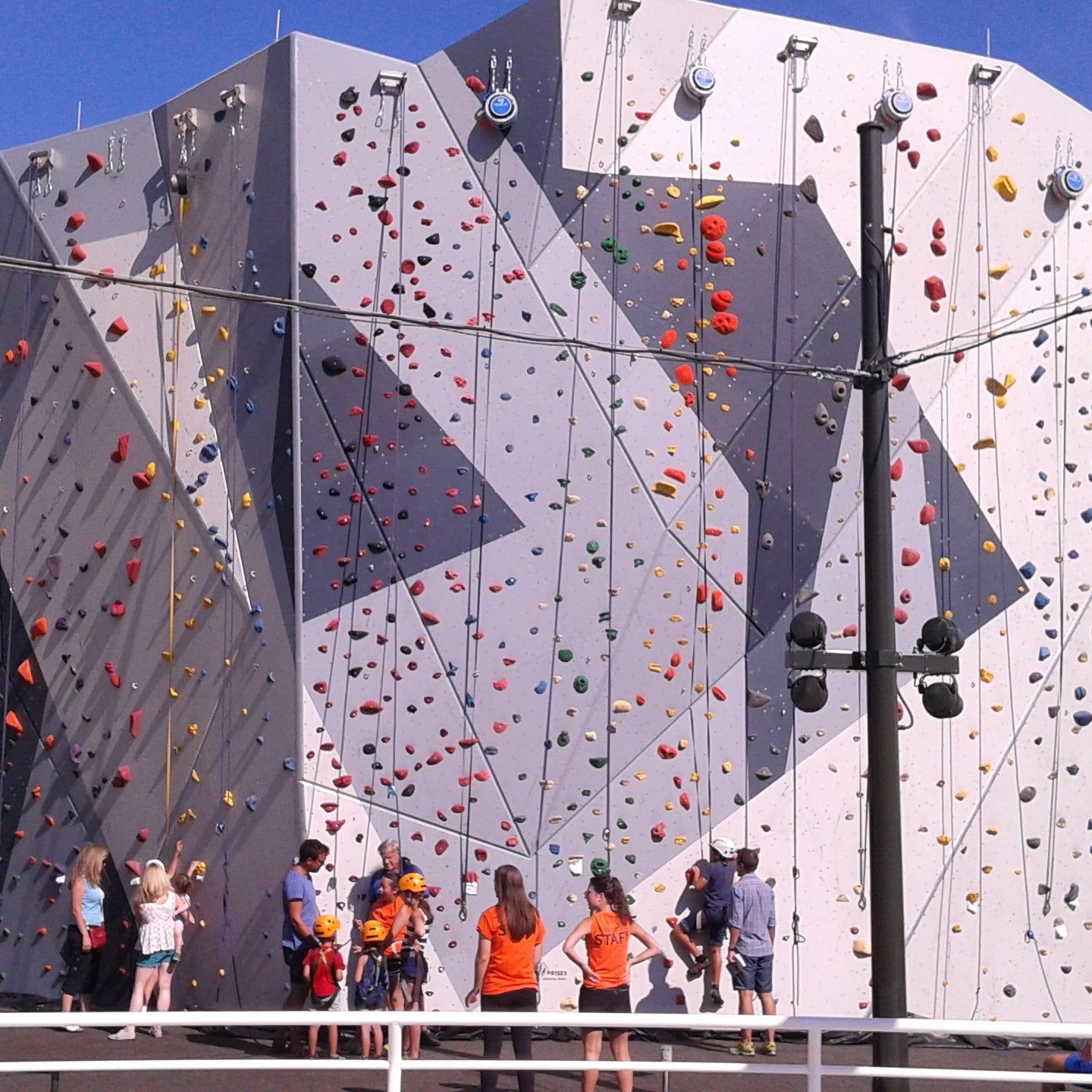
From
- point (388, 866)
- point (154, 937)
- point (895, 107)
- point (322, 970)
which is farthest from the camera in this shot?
point (895, 107)

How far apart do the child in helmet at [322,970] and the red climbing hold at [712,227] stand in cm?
670

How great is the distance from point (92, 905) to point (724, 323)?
286 inches

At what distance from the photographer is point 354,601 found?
12859 mm

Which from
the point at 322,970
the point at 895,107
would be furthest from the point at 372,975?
the point at 895,107

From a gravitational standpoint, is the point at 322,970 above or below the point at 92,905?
below

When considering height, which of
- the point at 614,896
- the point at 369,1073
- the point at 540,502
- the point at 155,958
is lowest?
the point at 369,1073

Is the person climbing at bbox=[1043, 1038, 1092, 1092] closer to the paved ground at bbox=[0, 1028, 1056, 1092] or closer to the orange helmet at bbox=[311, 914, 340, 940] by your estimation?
the paved ground at bbox=[0, 1028, 1056, 1092]

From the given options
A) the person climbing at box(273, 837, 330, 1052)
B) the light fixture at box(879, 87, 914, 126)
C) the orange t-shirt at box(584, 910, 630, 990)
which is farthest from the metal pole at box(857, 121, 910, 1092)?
the light fixture at box(879, 87, 914, 126)

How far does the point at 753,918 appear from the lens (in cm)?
1245

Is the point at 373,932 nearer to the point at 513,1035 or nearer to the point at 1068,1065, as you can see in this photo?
the point at 513,1035

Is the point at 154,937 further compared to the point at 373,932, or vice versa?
the point at 154,937

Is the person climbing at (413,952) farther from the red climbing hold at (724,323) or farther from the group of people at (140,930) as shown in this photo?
the red climbing hold at (724,323)

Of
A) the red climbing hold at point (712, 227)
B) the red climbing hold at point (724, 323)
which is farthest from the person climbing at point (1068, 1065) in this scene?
the red climbing hold at point (712, 227)

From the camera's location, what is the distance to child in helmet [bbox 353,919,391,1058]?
36.5 feet
